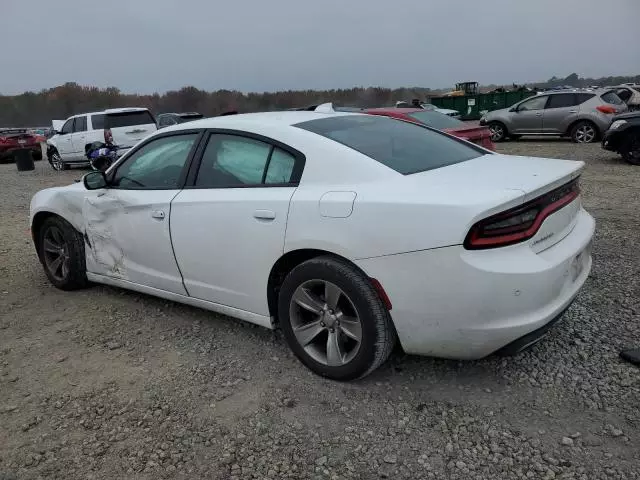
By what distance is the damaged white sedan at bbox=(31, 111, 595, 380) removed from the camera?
7.89 feet

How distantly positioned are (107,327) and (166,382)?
1060 millimetres

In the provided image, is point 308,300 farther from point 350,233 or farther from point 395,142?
point 395,142

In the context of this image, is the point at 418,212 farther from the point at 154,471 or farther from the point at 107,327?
the point at 107,327

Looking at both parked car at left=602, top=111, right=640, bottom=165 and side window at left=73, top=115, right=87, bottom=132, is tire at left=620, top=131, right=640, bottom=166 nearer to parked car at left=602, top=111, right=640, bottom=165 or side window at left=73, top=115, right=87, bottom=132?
parked car at left=602, top=111, right=640, bottom=165

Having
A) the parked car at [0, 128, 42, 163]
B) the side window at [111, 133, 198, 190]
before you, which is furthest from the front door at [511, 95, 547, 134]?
the parked car at [0, 128, 42, 163]

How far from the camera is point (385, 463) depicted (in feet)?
7.54

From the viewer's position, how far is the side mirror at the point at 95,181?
3.97 m

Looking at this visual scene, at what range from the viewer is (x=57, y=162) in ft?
55.1

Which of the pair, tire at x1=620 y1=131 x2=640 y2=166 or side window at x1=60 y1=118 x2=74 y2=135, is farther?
side window at x1=60 y1=118 x2=74 y2=135

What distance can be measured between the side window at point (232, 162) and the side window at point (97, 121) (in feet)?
43.5

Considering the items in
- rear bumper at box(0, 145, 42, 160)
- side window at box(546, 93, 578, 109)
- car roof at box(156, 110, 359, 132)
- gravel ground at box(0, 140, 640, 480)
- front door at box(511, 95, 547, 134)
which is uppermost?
car roof at box(156, 110, 359, 132)

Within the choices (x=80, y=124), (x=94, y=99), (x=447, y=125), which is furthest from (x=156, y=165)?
(x=94, y=99)

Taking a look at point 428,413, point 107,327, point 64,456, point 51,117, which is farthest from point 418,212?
point 51,117

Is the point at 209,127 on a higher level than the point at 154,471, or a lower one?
higher
